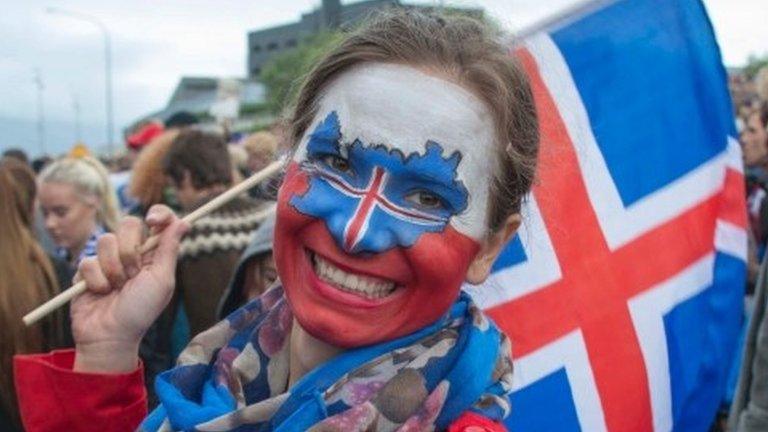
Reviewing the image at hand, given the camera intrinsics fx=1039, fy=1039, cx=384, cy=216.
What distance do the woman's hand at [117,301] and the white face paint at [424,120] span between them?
0.53 metres

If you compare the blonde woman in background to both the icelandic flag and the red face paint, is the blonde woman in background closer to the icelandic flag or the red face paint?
the icelandic flag

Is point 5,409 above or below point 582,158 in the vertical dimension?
below

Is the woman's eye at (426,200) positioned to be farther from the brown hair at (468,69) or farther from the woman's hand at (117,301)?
the woman's hand at (117,301)

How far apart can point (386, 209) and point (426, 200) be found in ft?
0.24

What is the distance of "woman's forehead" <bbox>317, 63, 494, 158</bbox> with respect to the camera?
147cm

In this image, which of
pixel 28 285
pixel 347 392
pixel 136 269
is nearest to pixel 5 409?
pixel 28 285

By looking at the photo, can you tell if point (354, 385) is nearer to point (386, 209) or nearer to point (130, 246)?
point (386, 209)

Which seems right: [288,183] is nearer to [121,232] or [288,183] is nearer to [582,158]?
[121,232]

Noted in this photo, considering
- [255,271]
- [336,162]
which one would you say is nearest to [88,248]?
[255,271]

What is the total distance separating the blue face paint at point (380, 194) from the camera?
143 centimetres

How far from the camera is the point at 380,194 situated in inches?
57.6

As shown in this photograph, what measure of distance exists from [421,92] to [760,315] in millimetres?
1626

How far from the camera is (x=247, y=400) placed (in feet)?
5.13

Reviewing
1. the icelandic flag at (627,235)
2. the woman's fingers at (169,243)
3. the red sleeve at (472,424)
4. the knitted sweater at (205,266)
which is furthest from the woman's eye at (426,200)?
the knitted sweater at (205,266)
